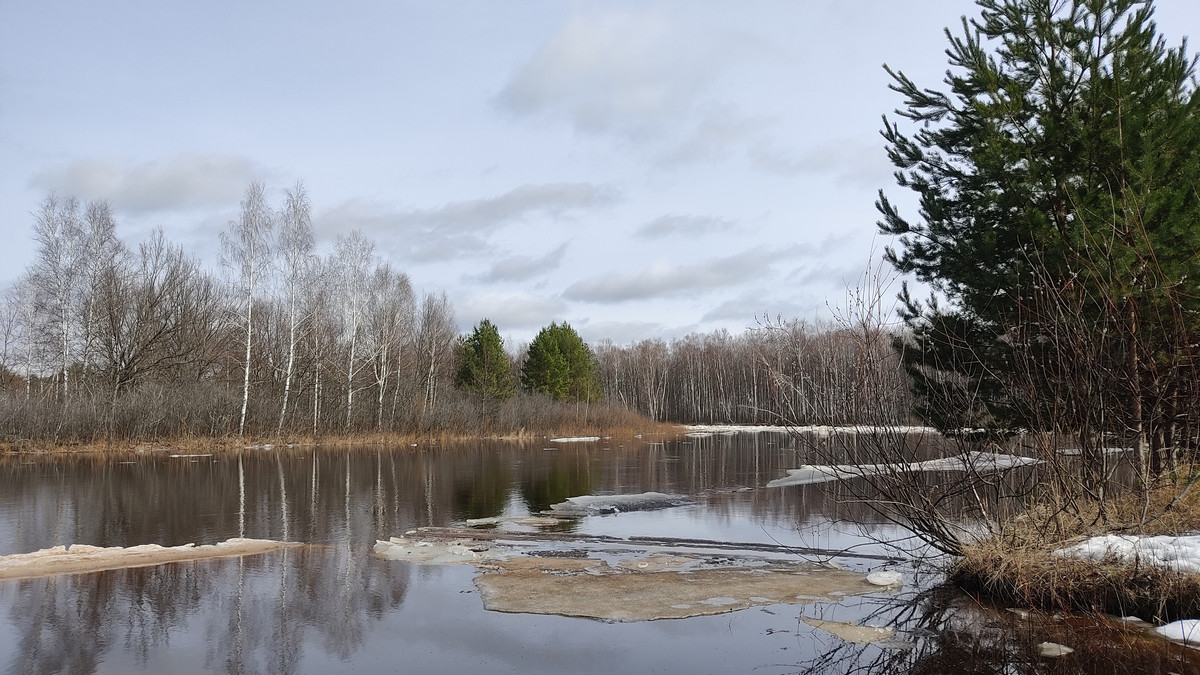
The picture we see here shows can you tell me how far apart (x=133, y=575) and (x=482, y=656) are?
5.47 meters

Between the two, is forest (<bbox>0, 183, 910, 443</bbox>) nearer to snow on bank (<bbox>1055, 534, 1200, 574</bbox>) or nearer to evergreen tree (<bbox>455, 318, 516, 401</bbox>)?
evergreen tree (<bbox>455, 318, 516, 401</bbox>)

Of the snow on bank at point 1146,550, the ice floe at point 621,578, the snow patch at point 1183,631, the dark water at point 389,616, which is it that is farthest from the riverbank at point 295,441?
the snow patch at point 1183,631

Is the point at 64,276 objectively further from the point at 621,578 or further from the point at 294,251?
the point at 621,578

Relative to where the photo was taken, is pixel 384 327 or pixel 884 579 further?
pixel 384 327

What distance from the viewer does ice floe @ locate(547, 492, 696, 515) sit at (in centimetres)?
1734

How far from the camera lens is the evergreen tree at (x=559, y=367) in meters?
56.6

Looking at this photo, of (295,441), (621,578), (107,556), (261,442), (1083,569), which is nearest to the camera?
(1083,569)

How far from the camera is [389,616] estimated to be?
855 cm

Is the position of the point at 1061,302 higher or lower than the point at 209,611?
higher

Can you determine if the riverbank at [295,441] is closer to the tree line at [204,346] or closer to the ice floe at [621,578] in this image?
the tree line at [204,346]

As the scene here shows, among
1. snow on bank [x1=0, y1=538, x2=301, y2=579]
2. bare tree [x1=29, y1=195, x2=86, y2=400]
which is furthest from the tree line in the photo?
snow on bank [x1=0, y1=538, x2=301, y2=579]

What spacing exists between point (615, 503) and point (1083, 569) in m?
10.9

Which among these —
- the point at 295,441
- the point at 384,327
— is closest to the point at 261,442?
the point at 295,441

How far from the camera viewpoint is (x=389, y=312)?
44625mm
